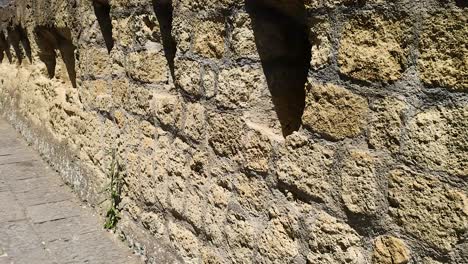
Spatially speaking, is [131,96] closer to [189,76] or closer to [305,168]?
[189,76]

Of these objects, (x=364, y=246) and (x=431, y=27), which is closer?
(x=431, y=27)

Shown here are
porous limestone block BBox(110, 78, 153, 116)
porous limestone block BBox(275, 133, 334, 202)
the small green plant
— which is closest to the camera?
porous limestone block BBox(275, 133, 334, 202)

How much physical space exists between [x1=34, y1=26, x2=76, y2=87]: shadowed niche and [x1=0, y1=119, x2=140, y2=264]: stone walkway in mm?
786

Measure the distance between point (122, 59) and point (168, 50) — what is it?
432mm

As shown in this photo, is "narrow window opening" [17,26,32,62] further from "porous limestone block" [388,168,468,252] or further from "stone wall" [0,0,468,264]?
"porous limestone block" [388,168,468,252]

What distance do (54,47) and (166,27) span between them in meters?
2.01

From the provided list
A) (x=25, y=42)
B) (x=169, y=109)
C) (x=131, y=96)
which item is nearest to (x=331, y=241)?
(x=169, y=109)

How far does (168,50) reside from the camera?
2365 mm

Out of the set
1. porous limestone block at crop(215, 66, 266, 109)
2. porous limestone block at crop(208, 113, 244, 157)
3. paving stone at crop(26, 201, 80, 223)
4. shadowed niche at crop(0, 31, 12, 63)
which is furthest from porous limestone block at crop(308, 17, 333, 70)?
shadowed niche at crop(0, 31, 12, 63)

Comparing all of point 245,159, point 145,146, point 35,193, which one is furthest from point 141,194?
point 35,193

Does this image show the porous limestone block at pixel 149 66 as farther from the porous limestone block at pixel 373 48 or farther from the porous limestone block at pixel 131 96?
the porous limestone block at pixel 373 48

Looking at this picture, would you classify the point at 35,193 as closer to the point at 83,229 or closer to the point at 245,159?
the point at 83,229

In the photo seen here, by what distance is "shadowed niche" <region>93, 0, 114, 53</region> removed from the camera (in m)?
2.96

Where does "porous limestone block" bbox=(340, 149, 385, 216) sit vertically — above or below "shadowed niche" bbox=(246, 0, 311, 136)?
below
